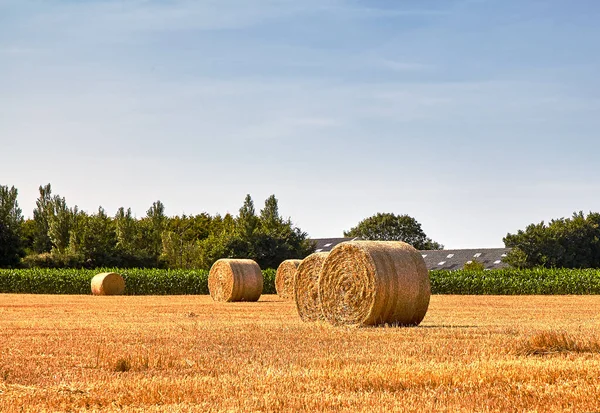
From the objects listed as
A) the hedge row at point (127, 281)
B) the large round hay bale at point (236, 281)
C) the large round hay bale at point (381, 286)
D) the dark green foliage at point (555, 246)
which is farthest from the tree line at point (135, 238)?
the large round hay bale at point (381, 286)

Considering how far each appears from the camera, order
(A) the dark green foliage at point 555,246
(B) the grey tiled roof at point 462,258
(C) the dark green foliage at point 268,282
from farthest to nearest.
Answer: (B) the grey tiled roof at point 462,258 < (A) the dark green foliage at point 555,246 < (C) the dark green foliage at point 268,282

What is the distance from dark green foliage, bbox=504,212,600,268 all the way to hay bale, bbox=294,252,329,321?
55.1 meters

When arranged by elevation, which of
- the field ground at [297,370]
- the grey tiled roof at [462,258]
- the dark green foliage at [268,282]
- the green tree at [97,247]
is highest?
the green tree at [97,247]

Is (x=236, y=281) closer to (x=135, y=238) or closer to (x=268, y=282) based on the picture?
(x=268, y=282)

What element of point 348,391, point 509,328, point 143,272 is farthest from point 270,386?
point 143,272

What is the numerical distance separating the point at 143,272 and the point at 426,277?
34.6 metres

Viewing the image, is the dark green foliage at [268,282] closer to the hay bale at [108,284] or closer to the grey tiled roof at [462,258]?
the hay bale at [108,284]

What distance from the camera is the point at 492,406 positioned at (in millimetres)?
8484

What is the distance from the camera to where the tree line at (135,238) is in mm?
64250

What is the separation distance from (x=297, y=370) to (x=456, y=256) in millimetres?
89035

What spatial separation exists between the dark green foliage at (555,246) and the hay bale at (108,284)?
136ft

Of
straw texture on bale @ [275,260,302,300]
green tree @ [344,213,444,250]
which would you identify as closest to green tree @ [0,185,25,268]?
straw texture on bale @ [275,260,302,300]

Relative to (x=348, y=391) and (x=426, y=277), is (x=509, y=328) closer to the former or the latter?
(x=426, y=277)

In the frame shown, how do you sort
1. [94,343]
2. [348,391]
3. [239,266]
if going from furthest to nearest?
[239,266] → [94,343] → [348,391]
